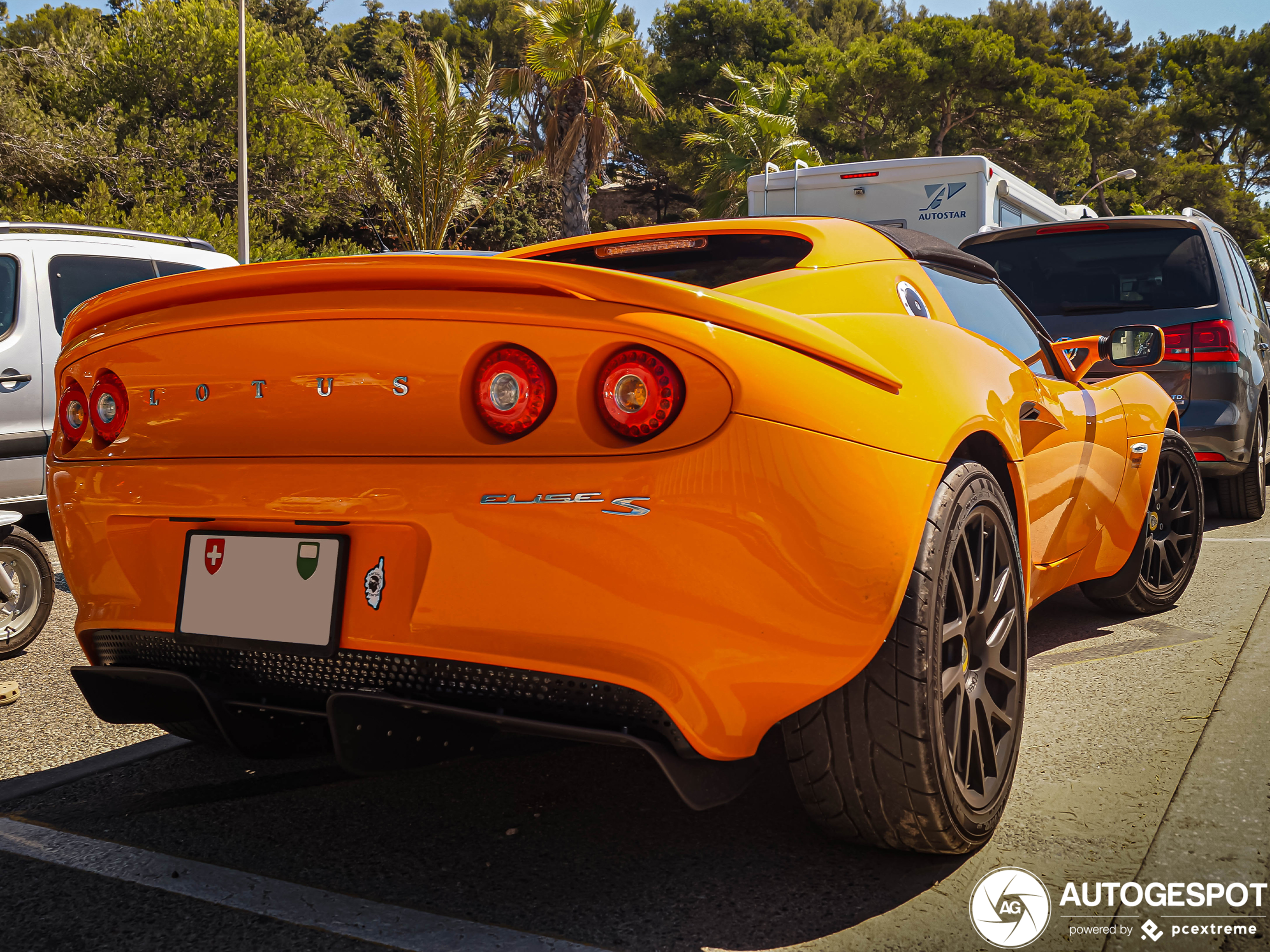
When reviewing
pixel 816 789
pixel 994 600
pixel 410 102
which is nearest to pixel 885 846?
pixel 816 789

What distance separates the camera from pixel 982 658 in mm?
2273

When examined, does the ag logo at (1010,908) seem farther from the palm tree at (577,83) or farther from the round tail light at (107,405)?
the palm tree at (577,83)

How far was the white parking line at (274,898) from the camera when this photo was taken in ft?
6.13

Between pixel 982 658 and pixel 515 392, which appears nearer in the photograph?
pixel 515 392

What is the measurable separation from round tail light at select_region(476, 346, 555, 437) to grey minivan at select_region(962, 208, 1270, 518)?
4787 mm

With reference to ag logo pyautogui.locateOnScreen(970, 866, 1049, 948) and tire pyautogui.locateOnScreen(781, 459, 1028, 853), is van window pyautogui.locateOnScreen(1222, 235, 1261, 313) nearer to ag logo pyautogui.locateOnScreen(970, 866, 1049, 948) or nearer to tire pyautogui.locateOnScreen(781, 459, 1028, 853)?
tire pyautogui.locateOnScreen(781, 459, 1028, 853)

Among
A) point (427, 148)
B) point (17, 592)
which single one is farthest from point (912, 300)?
point (427, 148)

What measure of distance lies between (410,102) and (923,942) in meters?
17.1

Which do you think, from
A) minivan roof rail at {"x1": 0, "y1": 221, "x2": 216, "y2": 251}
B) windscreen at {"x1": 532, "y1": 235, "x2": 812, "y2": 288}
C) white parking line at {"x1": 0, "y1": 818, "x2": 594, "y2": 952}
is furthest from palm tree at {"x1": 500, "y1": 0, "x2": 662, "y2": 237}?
white parking line at {"x1": 0, "y1": 818, "x2": 594, "y2": 952}

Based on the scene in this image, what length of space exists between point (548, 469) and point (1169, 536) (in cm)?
327

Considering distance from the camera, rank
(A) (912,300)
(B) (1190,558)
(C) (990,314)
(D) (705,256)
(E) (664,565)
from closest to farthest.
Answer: (E) (664,565) → (A) (912,300) → (D) (705,256) → (C) (990,314) → (B) (1190,558)

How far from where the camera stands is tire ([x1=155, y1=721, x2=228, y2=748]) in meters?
2.75

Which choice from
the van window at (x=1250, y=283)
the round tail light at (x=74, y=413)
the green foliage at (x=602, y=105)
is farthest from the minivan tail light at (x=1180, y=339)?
the green foliage at (x=602, y=105)

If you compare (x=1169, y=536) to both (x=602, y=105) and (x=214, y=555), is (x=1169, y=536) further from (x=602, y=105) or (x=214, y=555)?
(x=602, y=105)
